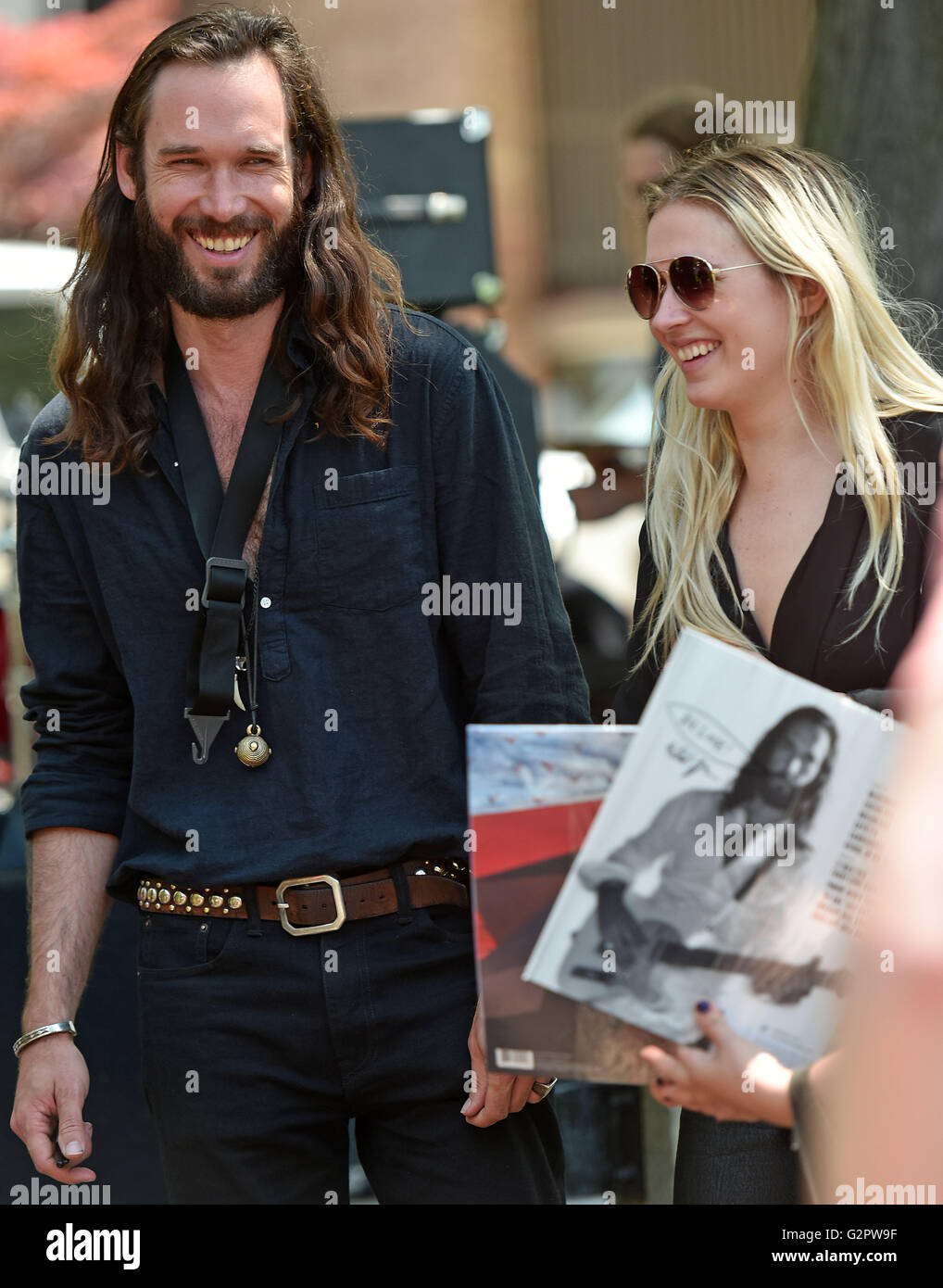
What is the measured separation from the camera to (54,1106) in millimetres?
2611

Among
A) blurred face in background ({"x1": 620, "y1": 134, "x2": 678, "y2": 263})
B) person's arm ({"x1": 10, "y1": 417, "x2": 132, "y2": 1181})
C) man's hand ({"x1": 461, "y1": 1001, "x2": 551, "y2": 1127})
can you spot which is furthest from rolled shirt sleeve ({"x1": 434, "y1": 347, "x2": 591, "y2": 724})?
blurred face in background ({"x1": 620, "y1": 134, "x2": 678, "y2": 263})

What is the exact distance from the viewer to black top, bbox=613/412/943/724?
7.30 feet

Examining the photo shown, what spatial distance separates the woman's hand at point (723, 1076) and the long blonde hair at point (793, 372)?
70 centimetres

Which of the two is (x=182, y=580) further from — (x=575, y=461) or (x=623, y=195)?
(x=575, y=461)

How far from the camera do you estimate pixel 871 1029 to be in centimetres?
144

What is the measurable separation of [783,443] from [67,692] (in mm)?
1324

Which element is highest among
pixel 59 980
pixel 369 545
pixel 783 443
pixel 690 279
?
pixel 690 279

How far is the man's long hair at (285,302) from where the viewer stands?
2582mm

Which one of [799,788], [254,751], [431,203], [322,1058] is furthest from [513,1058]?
[431,203]

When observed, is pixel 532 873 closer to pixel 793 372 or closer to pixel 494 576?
pixel 494 576

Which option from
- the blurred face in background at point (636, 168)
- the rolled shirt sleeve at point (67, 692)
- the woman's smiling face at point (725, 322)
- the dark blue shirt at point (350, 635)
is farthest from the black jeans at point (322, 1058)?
the blurred face in background at point (636, 168)

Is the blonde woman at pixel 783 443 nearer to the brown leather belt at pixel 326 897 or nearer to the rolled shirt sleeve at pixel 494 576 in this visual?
the rolled shirt sleeve at pixel 494 576

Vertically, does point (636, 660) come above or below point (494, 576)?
below
